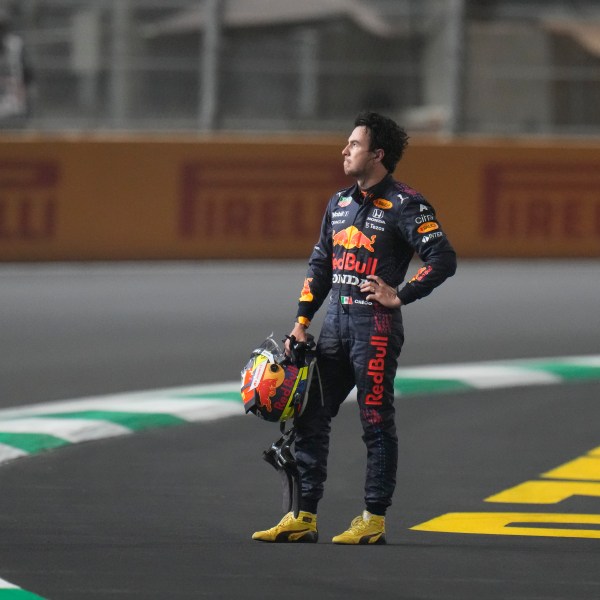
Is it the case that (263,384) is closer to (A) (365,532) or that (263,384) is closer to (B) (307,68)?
(A) (365,532)

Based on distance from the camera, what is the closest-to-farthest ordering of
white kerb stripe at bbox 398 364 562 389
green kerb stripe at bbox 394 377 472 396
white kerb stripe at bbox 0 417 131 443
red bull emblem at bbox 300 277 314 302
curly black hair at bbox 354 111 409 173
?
curly black hair at bbox 354 111 409 173, red bull emblem at bbox 300 277 314 302, white kerb stripe at bbox 0 417 131 443, green kerb stripe at bbox 394 377 472 396, white kerb stripe at bbox 398 364 562 389

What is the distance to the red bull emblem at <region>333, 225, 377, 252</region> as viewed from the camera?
20.8ft

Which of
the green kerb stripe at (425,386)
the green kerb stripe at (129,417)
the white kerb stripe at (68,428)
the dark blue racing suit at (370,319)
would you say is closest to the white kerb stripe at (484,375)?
the green kerb stripe at (425,386)

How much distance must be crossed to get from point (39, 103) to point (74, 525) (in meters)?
14.0

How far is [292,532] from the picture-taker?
20.8ft

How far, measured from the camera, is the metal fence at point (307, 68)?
20.0 meters

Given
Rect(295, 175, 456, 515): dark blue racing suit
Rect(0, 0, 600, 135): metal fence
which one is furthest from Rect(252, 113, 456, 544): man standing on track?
Rect(0, 0, 600, 135): metal fence

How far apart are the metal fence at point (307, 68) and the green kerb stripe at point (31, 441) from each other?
10.8 metres

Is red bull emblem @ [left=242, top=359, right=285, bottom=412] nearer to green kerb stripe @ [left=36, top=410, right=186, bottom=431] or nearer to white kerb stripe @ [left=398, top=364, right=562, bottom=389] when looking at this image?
green kerb stripe @ [left=36, top=410, right=186, bottom=431]

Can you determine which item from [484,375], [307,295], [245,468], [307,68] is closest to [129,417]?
[245,468]

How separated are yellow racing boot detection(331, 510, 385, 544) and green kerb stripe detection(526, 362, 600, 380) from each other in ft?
16.6

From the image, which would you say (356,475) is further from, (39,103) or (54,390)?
(39,103)

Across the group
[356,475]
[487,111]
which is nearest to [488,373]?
[356,475]

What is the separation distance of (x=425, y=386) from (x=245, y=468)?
2.84 metres
